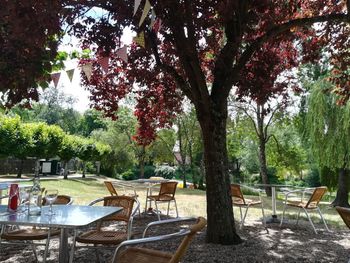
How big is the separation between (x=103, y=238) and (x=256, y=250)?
2189 millimetres

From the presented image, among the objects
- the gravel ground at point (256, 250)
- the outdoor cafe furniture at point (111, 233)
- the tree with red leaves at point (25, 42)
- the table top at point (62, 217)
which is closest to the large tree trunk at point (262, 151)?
the gravel ground at point (256, 250)

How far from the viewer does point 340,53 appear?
6945mm

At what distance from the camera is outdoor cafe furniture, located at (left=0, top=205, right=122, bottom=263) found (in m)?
2.70

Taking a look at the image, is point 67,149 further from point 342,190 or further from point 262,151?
point 342,190

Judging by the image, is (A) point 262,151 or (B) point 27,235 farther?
(A) point 262,151

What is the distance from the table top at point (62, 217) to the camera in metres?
2.71

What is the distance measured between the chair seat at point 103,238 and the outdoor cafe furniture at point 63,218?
0.24m

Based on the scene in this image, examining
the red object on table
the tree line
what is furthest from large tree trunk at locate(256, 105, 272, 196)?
the red object on table

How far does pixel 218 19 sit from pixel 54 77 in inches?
88.4

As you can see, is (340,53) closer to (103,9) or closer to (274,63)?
(274,63)

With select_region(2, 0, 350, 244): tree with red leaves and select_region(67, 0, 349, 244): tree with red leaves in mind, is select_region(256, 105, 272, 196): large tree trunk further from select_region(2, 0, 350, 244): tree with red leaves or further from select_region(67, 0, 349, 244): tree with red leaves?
select_region(2, 0, 350, 244): tree with red leaves

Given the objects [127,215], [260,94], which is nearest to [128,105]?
[260,94]

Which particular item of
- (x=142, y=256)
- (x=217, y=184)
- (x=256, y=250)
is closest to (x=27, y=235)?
(x=142, y=256)

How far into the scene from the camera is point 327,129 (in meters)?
13.8
